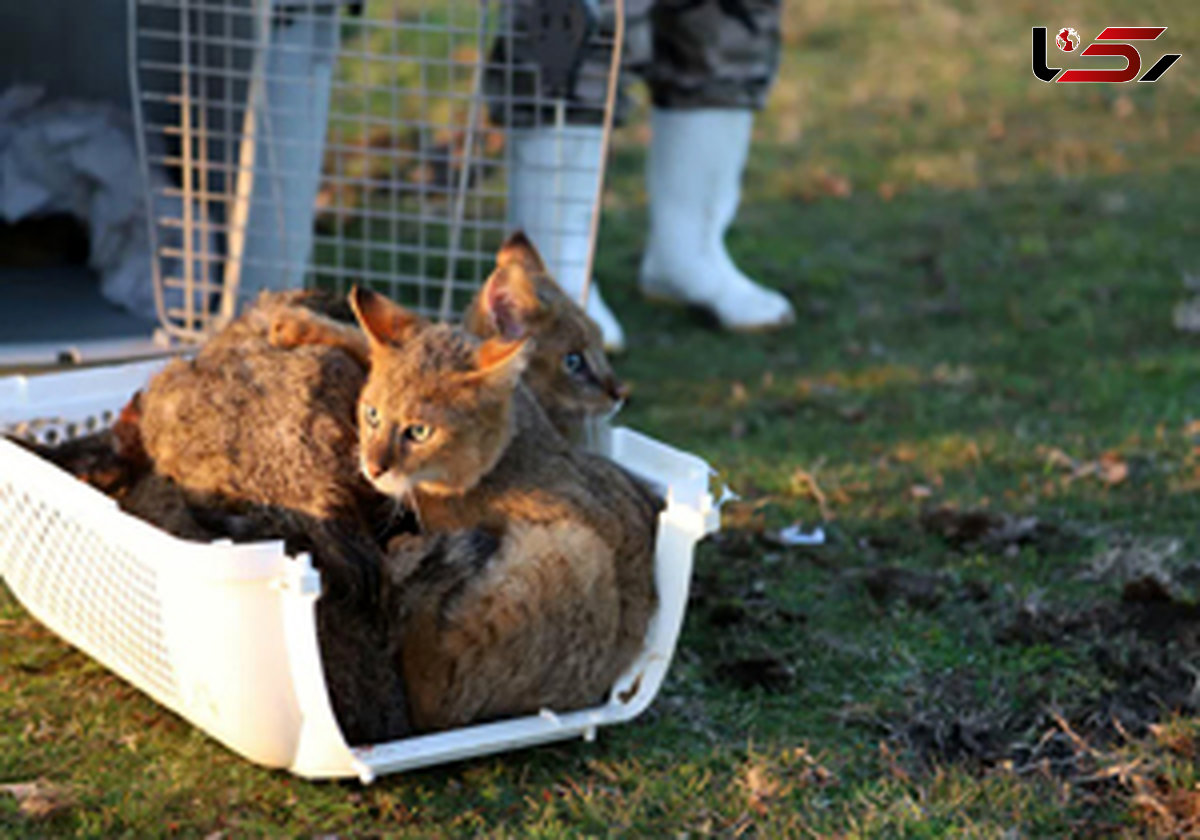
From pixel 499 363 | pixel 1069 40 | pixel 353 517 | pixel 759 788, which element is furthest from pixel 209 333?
pixel 1069 40

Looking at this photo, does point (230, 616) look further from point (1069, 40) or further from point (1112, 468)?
point (1069, 40)

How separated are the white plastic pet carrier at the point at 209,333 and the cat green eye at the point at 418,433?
0.44 m

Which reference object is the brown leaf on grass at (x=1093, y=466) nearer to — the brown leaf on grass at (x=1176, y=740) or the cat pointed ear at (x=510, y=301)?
the brown leaf on grass at (x=1176, y=740)

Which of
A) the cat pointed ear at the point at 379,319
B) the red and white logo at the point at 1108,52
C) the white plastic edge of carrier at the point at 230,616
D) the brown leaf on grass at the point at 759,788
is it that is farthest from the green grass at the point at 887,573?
the red and white logo at the point at 1108,52

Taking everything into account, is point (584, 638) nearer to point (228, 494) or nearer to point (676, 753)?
point (676, 753)

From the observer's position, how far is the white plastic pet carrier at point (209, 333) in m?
2.41

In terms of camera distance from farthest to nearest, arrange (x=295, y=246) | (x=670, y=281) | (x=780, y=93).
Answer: (x=780, y=93), (x=670, y=281), (x=295, y=246)

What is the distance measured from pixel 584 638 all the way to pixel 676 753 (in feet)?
0.92

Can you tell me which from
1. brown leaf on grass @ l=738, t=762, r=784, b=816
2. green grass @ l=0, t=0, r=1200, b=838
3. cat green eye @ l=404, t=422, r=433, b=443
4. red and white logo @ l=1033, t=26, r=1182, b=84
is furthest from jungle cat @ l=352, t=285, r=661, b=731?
red and white logo @ l=1033, t=26, r=1182, b=84

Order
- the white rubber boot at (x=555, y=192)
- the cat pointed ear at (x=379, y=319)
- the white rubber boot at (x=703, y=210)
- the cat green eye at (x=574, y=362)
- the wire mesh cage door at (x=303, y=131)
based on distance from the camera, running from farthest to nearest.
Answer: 1. the white rubber boot at (x=703, y=210)
2. the white rubber boot at (x=555, y=192)
3. the wire mesh cage door at (x=303, y=131)
4. the cat green eye at (x=574, y=362)
5. the cat pointed ear at (x=379, y=319)

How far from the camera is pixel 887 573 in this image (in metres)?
3.52

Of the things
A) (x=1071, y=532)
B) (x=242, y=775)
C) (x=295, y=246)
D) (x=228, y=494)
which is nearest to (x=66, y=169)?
(x=295, y=246)

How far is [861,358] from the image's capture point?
5352 millimetres

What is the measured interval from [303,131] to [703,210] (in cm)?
173
